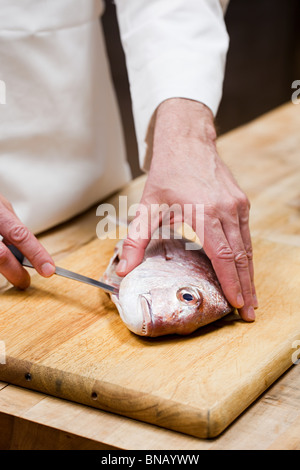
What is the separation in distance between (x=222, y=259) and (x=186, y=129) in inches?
11.5

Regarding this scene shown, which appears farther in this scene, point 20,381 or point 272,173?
point 272,173

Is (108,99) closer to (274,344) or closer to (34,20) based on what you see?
(34,20)

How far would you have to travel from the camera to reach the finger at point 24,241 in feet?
3.96

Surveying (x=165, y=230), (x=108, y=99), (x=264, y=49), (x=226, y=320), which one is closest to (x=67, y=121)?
(x=108, y=99)

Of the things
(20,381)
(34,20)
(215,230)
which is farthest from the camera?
(34,20)

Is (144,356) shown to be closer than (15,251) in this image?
Yes

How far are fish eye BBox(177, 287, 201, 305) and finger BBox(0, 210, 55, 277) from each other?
266 mm

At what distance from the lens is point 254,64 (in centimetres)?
426

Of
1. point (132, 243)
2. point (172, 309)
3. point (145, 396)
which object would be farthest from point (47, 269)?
point (145, 396)

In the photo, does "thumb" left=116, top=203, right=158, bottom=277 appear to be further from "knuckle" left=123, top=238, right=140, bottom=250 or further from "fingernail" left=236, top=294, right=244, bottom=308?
"fingernail" left=236, top=294, right=244, bottom=308

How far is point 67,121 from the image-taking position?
1535mm

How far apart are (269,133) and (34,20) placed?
99 cm

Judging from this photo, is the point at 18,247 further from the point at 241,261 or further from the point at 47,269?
the point at 241,261

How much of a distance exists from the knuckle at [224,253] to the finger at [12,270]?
0.38m
